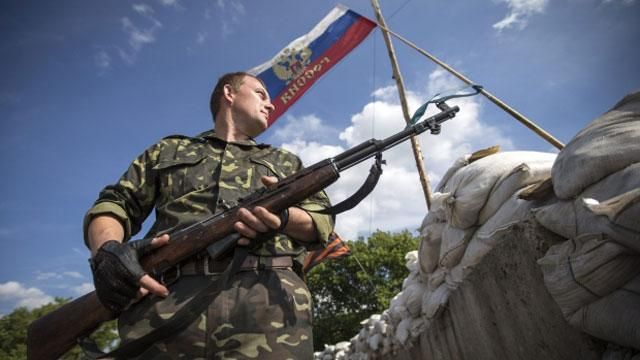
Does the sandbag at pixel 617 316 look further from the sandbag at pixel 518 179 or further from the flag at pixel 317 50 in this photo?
the flag at pixel 317 50

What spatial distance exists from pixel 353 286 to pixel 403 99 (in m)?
14.6

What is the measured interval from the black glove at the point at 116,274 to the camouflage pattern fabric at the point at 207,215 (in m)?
0.12

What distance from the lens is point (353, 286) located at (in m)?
19.0

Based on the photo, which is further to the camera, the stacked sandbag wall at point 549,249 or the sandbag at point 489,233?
the sandbag at point 489,233

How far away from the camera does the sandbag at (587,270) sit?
108 centimetres

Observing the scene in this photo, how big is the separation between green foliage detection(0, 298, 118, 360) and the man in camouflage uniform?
83.2ft

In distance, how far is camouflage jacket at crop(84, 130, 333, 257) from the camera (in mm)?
1717

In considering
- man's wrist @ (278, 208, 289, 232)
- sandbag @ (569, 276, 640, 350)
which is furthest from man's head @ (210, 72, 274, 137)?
sandbag @ (569, 276, 640, 350)

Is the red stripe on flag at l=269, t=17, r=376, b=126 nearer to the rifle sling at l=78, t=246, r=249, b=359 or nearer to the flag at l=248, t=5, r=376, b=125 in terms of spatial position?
the flag at l=248, t=5, r=376, b=125

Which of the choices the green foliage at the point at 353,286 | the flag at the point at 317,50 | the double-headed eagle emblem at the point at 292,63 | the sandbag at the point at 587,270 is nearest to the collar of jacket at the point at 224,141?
the sandbag at the point at 587,270

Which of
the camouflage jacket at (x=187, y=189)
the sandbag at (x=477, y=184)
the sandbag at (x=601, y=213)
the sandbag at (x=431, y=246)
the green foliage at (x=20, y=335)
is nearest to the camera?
the sandbag at (x=601, y=213)

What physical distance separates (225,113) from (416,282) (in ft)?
6.77

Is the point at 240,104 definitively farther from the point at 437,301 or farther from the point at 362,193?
the point at 437,301

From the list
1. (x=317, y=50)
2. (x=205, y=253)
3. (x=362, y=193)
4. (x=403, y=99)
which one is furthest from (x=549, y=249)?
(x=317, y=50)
